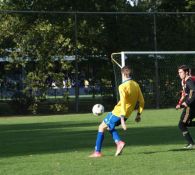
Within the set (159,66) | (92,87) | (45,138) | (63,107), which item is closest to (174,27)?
(159,66)

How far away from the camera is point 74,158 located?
37.1 ft

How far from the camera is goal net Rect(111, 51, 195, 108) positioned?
2939cm

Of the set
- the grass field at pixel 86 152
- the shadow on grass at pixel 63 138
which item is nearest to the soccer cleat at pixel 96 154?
the grass field at pixel 86 152

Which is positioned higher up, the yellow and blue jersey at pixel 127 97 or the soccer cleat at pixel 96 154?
the yellow and blue jersey at pixel 127 97

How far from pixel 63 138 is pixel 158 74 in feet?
48.2

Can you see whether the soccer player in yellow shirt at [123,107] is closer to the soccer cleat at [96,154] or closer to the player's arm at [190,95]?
the soccer cleat at [96,154]

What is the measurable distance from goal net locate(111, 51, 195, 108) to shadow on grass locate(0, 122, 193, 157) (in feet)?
32.4

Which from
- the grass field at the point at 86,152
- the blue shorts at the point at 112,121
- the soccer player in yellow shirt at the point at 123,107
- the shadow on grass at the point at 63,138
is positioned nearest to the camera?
the grass field at the point at 86,152

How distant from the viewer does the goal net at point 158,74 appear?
1157 inches

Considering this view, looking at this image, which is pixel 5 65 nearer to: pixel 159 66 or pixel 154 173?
pixel 159 66

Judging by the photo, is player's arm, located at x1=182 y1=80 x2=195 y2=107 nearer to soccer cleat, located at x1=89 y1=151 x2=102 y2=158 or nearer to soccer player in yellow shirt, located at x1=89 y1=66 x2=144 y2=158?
soccer player in yellow shirt, located at x1=89 y1=66 x2=144 y2=158

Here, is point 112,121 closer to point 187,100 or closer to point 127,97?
point 127,97

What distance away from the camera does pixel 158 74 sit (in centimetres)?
2975

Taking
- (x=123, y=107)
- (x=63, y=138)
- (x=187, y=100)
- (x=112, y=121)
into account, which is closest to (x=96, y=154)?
(x=112, y=121)
